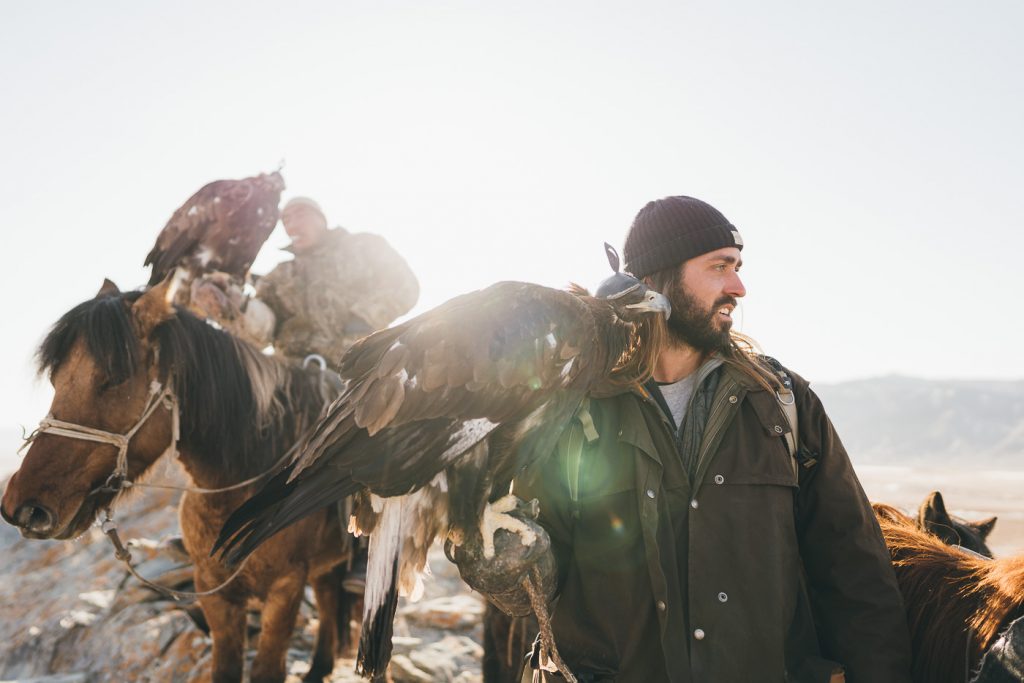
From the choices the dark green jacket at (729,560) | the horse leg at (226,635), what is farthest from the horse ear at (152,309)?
the dark green jacket at (729,560)

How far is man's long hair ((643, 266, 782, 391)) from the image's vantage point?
2.60m

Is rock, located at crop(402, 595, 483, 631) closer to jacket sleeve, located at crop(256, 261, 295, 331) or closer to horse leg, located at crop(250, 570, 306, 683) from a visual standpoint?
horse leg, located at crop(250, 570, 306, 683)

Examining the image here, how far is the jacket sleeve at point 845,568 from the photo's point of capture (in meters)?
2.32

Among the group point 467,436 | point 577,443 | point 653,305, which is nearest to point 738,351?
point 653,305

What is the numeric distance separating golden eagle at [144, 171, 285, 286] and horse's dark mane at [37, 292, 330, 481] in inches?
52.3

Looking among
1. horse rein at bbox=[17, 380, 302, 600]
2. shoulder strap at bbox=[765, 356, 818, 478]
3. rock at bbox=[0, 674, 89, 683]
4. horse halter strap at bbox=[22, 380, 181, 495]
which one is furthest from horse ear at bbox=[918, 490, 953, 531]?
rock at bbox=[0, 674, 89, 683]

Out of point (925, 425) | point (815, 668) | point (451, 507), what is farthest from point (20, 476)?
point (925, 425)

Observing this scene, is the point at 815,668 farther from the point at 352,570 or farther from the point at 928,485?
the point at 928,485

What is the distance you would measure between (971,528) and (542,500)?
2.36 metres

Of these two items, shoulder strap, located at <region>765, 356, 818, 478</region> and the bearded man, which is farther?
shoulder strap, located at <region>765, 356, 818, 478</region>

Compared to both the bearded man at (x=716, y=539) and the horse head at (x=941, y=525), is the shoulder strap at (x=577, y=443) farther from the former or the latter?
the horse head at (x=941, y=525)

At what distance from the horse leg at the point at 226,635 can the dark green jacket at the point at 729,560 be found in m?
2.95

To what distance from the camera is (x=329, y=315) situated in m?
6.19

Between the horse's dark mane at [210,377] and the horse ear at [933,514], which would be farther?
the horse's dark mane at [210,377]
